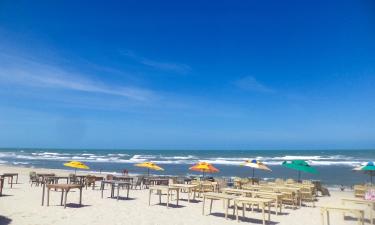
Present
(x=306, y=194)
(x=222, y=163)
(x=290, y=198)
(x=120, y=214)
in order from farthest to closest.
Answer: (x=222, y=163), (x=306, y=194), (x=290, y=198), (x=120, y=214)

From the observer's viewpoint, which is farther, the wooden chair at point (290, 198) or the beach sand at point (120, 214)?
the wooden chair at point (290, 198)

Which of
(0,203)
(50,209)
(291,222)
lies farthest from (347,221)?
(0,203)

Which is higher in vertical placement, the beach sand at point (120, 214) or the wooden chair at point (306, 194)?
the wooden chair at point (306, 194)

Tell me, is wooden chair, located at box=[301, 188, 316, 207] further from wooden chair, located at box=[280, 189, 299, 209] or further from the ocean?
the ocean

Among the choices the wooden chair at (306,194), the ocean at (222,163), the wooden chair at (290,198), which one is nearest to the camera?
the wooden chair at (290,198)

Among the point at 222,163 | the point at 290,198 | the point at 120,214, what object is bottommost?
the point at 222,163

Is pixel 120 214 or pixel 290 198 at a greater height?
pixel 290 198

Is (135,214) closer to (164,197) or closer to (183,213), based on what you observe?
(183,213)

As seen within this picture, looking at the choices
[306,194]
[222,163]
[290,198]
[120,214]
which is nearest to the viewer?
[120,214]

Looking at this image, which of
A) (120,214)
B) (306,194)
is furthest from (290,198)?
(120,214)

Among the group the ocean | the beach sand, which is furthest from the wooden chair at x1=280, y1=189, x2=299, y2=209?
the ocean

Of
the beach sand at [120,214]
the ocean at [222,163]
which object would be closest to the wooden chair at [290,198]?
the beach sand at [120,214]

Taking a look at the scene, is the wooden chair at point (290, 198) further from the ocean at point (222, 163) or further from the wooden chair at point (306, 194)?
the ocean at point (222, 163)

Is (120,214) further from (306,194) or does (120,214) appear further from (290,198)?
(306,194)
